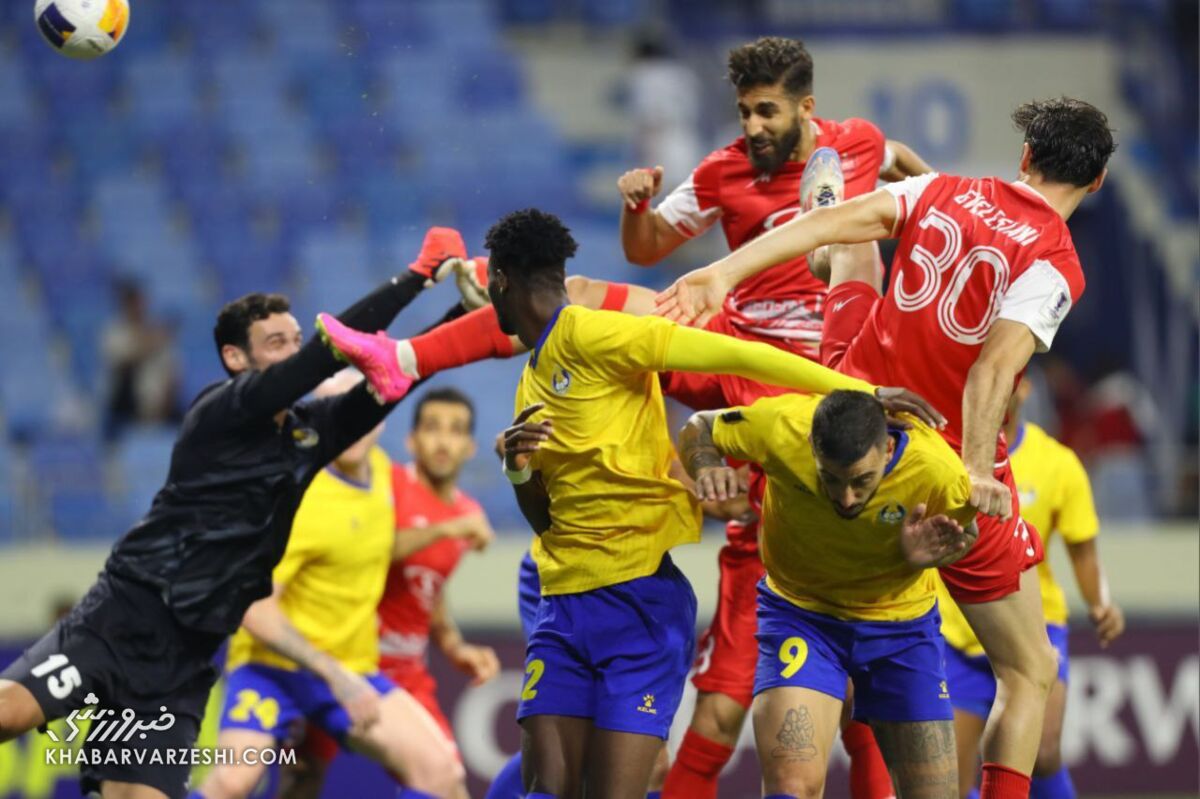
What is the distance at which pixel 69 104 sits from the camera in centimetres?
1513

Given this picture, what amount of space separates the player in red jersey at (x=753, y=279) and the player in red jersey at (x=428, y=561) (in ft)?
5.88

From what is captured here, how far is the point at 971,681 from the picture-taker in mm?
8258

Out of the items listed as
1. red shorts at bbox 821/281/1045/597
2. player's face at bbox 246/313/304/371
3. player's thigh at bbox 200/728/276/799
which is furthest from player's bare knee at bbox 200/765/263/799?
red shorts at bbox 821/281/1045/597

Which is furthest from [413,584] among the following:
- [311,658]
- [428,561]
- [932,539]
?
[932,539]

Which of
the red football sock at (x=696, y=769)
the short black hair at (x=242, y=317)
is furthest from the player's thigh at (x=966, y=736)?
the short black hair at (x=242, y=317)

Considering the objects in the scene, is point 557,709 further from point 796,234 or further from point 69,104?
point 69,104

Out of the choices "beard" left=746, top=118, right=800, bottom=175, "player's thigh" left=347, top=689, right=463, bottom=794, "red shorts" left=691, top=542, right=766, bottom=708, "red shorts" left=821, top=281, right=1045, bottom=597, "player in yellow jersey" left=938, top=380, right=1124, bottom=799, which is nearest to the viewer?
"red shorts" left=821, top=281, right=1045, bottom=597

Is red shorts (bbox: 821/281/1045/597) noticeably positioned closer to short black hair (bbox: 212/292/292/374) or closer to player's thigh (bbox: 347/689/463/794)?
short black hair (bbox: 212/292/292/374)

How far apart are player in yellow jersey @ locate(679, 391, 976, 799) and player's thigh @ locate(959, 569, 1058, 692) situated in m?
0.20

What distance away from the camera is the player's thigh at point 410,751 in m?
8.02

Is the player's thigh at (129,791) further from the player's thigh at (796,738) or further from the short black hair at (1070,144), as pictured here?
the short black hair at (1070,144)

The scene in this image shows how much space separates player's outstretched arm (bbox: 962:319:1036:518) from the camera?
5.75m

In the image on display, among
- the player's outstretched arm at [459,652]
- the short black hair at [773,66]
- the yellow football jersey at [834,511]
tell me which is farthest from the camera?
the player's outstretched arm at [459,652]

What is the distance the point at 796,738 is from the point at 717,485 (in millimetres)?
895
